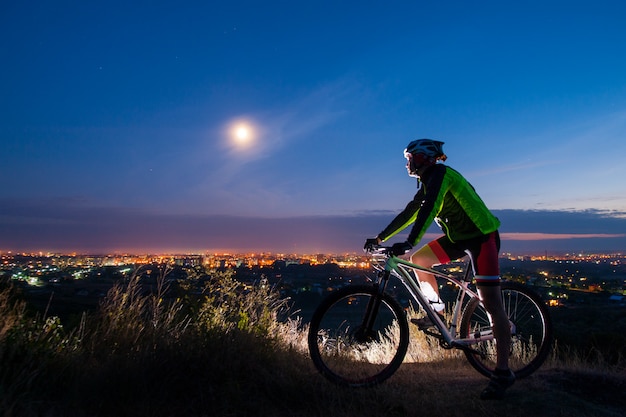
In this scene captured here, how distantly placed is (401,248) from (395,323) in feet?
3.56

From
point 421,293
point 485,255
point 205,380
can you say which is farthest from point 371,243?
point 205,380

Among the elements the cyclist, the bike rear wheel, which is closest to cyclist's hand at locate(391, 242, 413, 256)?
the cyclist

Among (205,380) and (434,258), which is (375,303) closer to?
(434,258)

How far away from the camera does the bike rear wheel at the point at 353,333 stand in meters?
4.11

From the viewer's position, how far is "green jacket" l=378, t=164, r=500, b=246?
4098 mm

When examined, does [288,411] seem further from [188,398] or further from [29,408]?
[29,408]

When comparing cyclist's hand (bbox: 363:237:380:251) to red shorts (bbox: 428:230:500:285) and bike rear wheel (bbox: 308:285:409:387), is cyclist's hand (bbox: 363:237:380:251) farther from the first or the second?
red shorts (bbox: 428:230:500:285)

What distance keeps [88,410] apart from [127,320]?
1492 mm

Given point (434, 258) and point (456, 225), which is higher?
point (456, 225)

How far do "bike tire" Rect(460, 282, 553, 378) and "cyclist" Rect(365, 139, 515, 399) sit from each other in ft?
1.75

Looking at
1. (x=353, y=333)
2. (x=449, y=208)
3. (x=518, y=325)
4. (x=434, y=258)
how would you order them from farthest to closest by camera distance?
(x=518, y=325) < (x=434, y=258) < (x=353, y=333) < (x=449, y=208)

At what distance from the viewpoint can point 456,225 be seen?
14.4 feet

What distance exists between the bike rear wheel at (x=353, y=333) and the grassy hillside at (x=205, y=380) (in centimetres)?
17

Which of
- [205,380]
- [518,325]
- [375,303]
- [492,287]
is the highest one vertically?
[492,287]
